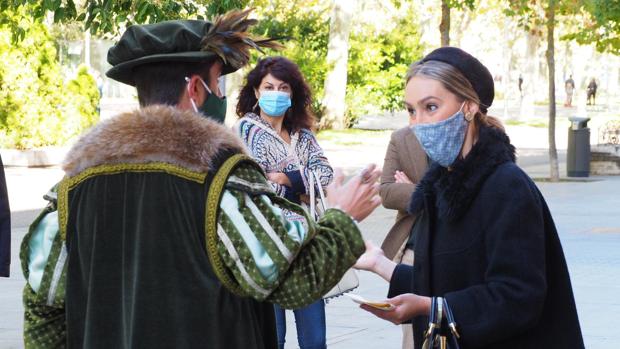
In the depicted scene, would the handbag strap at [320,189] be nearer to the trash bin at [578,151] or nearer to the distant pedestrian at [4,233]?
the distant pedestrian at [4,233]

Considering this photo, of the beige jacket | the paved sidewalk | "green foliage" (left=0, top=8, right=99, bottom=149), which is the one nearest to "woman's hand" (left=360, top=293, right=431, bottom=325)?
the beige jacket

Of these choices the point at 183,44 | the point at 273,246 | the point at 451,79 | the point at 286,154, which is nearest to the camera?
the point at 273,246

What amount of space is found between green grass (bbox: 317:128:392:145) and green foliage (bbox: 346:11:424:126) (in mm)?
831

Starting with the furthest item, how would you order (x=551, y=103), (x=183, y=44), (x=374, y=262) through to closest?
(x=551, y=103), (x=374, y=262), (x=183, y=44)

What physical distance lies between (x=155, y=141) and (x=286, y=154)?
3.29 meters

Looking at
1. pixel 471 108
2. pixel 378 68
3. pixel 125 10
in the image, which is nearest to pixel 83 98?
pixel 378 68

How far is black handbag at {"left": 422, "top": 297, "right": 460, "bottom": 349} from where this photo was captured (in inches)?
122

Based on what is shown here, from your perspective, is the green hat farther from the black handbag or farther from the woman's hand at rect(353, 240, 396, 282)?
the black handbag

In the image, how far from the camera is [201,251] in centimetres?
273

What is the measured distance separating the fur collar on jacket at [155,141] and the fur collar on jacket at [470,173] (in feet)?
2.12

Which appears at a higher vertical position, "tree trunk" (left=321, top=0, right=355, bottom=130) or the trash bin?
"tree trunk" (left=321, top=0, right=355, bottom=130)

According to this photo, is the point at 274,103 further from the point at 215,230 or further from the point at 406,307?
the point at 215,230

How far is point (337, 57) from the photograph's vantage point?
3347 centimetres

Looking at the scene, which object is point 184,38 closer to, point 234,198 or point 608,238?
point 234,198
